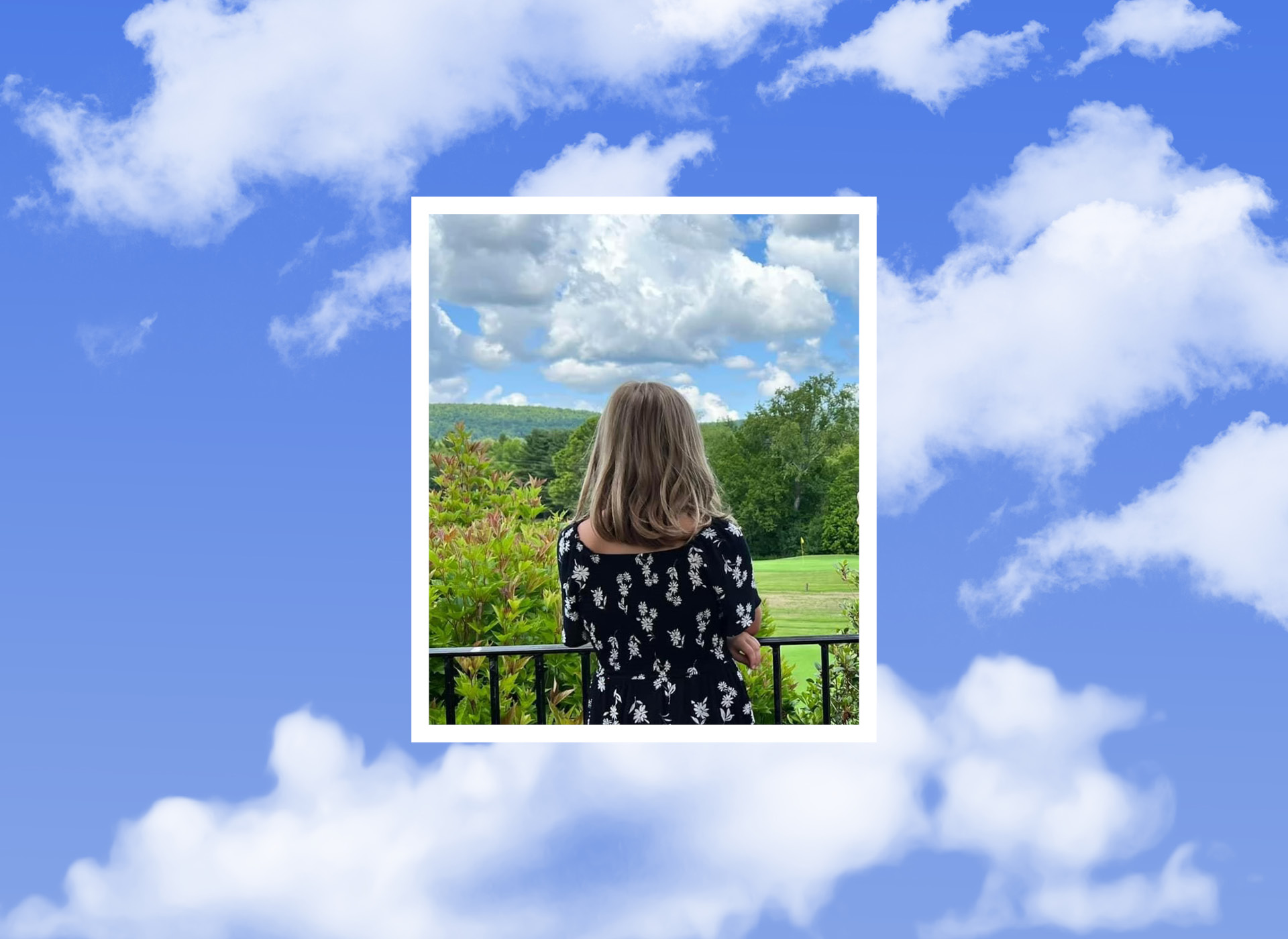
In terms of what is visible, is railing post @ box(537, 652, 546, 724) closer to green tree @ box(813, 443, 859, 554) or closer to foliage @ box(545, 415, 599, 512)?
foliage @ box(545, 415, 599, 512)

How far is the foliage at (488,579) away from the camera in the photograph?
3.63 metres

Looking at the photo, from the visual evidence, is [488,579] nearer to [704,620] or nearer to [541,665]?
[541,665]

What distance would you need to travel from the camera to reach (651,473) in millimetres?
2795

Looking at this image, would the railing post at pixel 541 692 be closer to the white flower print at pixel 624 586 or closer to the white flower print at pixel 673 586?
the white flower print at pixel 624 586

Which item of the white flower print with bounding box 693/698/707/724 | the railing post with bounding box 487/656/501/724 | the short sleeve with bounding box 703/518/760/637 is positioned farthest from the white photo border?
the short sleeve with bounding box 703/518/760/637

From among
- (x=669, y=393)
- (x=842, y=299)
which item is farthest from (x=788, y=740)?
(x=842, y=299)

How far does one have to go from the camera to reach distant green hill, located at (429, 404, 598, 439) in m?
3.57

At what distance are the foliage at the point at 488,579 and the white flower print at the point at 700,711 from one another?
78 cm

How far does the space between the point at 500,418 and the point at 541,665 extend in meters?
0.91

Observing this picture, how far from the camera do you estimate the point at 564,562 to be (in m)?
2.90

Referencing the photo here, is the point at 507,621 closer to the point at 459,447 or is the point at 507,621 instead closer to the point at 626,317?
the point at 459,447

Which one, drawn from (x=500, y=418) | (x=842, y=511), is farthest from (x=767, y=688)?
(x=500, y=418)

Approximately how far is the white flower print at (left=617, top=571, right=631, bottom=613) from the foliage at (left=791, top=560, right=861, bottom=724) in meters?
1.12

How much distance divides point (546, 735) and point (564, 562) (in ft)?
2.59
